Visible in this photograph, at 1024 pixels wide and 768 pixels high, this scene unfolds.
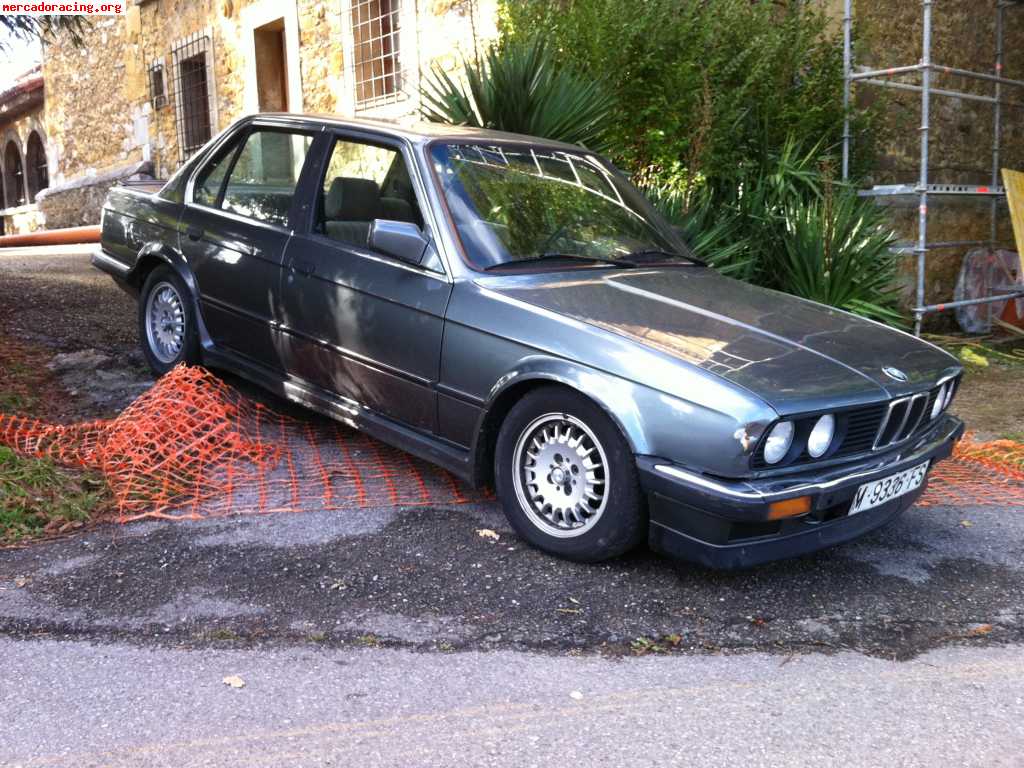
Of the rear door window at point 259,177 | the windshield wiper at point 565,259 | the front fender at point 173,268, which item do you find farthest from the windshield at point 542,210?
the front fender at point 173,268

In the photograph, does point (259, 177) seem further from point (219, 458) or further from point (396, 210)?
point (219, 458)

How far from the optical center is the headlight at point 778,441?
330 centimetres

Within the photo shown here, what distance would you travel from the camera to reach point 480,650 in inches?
126

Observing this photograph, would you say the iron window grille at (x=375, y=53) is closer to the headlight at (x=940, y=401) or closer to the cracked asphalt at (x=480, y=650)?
the cracked asphalt at (x=480, y=650)

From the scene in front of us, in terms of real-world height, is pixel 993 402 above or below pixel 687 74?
below

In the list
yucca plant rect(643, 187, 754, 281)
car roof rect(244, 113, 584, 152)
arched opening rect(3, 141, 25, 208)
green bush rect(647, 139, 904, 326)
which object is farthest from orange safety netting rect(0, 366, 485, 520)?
arched opening rect(3, 141, 25, 208)

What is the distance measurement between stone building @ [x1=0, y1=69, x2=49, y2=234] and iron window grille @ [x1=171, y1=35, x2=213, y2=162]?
6360mm

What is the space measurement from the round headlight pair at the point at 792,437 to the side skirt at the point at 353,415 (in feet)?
4.13

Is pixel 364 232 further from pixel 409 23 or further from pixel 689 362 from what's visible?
pixel 409 23

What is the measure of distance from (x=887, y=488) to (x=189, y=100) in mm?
14817

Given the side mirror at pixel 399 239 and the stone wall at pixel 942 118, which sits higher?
the stone wall at pixel 942 118

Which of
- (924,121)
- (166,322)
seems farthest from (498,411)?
(924,121)

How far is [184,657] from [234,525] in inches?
44.6

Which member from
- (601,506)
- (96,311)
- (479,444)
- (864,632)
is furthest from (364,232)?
(96,311)
